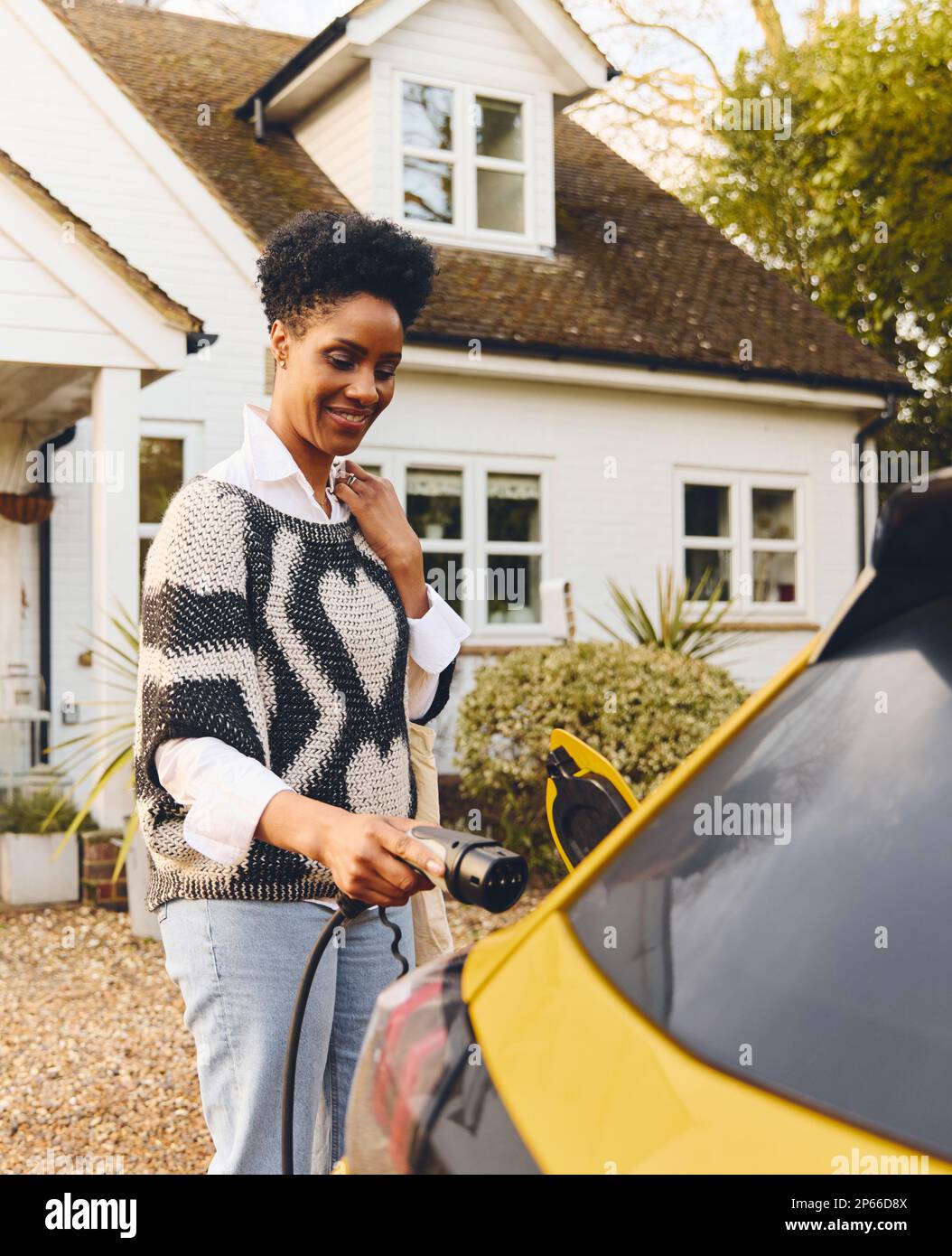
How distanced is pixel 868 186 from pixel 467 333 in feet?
24.7

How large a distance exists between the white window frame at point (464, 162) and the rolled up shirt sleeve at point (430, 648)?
9.67 meters

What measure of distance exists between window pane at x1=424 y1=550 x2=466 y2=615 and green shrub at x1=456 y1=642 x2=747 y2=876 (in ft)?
9.47

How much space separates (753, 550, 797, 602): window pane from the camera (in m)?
12.8

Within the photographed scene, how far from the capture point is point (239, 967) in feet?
5.77

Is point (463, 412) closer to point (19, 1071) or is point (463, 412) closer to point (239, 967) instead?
point (19, 1071)

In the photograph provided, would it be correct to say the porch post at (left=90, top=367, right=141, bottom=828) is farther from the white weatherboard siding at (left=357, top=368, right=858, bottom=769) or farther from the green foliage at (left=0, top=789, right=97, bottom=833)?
the white weatherboard siding at (left=357, top=368, right=858, bottom=769)

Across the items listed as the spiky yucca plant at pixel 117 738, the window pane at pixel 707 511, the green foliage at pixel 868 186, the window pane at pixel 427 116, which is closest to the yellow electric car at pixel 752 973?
the spiky yucca plant at pixel 117 738

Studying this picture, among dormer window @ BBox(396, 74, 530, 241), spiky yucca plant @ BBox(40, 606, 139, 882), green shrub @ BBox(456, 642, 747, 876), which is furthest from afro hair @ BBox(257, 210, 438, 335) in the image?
dormer window @ BBox(396, 74, 530, 241)

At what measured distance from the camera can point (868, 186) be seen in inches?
619

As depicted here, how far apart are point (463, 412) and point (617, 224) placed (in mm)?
3844

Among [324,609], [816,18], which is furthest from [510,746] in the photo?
[816,18]

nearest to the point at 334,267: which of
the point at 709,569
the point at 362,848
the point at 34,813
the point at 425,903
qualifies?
the point at 362,848
